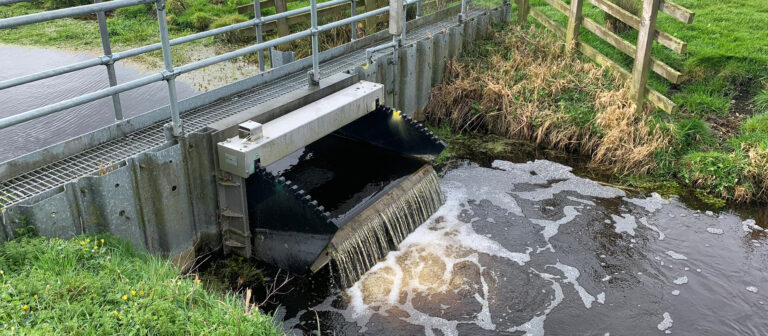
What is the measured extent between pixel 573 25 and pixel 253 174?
22.0ft

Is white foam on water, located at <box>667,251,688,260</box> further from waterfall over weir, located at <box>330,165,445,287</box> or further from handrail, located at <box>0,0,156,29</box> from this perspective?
handrail, located at <box>0,0,156,29</box>

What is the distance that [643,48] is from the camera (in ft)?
29.6

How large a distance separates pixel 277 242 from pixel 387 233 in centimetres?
133

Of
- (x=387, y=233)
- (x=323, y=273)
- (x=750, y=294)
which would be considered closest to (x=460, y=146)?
(x=387, y=233)

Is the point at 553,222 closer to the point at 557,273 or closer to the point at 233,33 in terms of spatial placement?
the point at 557,273

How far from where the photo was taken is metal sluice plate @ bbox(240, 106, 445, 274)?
6.20m

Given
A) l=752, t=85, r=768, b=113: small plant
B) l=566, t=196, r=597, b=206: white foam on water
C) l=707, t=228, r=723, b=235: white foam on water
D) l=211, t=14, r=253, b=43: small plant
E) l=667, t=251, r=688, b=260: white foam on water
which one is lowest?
l=667, t=251, r=688, b=260: white foam on water

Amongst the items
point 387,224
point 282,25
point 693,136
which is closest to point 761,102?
point 693,136

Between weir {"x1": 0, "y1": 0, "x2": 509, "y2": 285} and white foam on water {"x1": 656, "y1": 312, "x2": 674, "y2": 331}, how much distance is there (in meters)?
2.84

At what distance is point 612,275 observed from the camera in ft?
22.2

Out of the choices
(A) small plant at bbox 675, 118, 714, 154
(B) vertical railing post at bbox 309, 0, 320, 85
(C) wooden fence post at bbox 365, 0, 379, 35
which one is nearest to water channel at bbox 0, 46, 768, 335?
(A) small plant at bbox 675, 118, 714, 154

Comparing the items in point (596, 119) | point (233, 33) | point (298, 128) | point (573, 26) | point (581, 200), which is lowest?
Result: point (581, 200)

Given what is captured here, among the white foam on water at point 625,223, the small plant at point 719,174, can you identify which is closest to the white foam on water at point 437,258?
the white foam on water at point 625,223

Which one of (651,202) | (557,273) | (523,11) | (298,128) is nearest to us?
(298,128)
